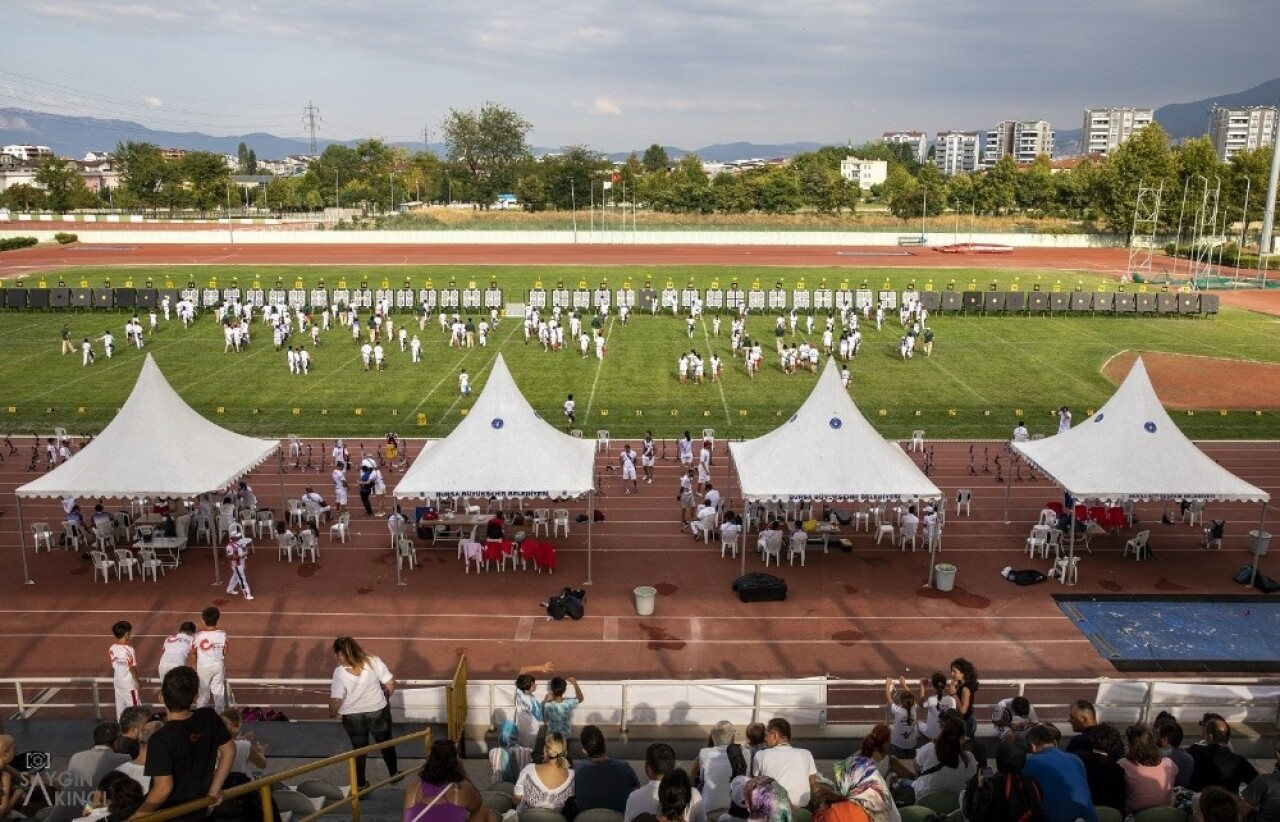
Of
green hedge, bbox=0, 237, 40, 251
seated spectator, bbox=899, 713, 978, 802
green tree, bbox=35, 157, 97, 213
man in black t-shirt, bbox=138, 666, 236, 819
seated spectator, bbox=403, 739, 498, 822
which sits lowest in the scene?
seated spectator, bbox=899, 713, 978, 802

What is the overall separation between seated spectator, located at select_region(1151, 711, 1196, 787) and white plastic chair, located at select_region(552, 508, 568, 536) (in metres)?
14.1

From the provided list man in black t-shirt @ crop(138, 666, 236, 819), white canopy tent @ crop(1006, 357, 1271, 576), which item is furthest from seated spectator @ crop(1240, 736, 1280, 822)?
white canopy tent @ crop(1006, 357, 1271, 576)

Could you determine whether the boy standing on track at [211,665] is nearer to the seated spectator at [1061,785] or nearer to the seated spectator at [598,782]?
the seated spectator at [598,782]

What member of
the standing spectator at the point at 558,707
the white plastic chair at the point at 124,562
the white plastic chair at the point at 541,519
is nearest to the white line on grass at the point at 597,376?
the white plastic chair at the point at 541,519

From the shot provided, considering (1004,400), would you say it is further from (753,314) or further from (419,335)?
(419,335)

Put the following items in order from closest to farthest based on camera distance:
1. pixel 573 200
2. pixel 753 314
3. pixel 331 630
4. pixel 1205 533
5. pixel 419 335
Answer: pixel 331 630 → pixel 1205 533 → pixel 419 335 → pixel 753 314 → pixel 573 200

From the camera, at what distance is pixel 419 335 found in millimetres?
45312

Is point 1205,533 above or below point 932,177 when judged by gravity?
below

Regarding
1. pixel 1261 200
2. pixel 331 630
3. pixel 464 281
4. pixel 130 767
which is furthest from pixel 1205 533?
pixel 1261 200

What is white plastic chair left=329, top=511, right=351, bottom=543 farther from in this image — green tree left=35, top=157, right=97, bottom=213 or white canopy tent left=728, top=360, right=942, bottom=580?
green tree left=35, top=157, right=97, bottom=213

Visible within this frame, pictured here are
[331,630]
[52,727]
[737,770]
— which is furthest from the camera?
[331,630]

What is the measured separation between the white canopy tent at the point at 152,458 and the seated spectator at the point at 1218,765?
666 inches

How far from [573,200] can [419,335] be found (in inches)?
2771

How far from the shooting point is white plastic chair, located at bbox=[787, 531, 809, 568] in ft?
65.5
